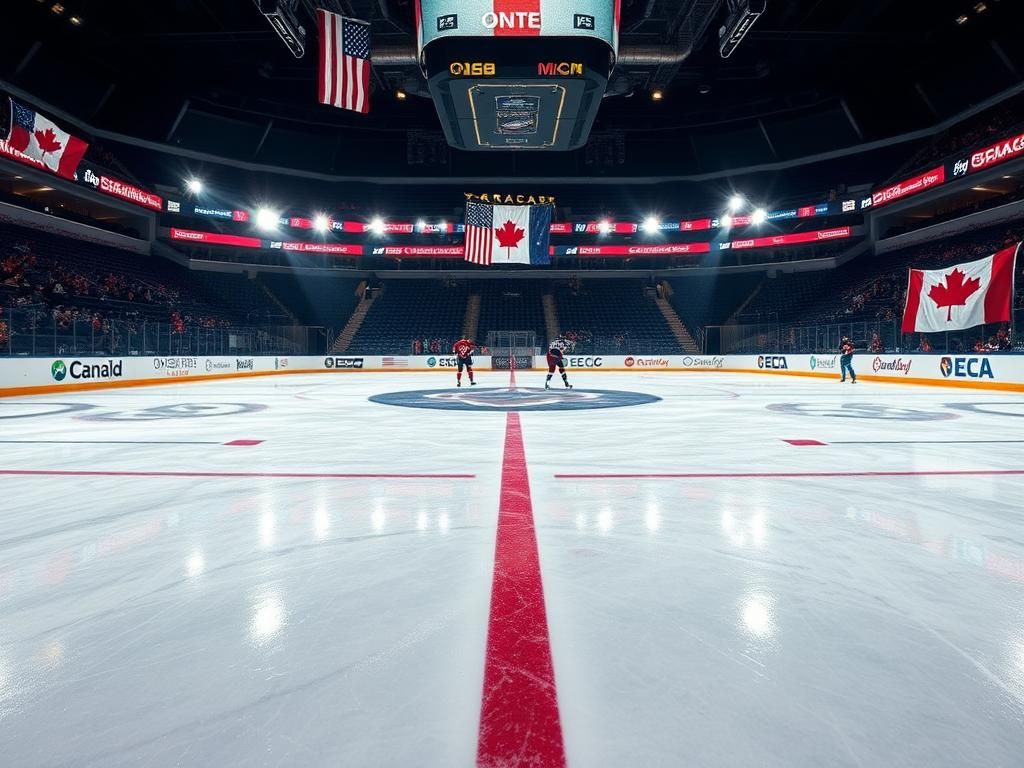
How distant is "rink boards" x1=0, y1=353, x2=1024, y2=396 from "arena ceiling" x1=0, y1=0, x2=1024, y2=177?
49.2 feet

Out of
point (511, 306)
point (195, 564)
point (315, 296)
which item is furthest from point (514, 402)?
point (315, 296)

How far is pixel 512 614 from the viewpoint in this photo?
2.33 metres

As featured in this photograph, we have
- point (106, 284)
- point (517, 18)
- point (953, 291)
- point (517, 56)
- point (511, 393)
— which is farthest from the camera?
point (106, 284)

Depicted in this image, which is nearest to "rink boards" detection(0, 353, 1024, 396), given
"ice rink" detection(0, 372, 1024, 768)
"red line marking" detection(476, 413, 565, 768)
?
"ice rink" detection(0, 372, 1024, 768)

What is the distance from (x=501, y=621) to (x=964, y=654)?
5.44 feet

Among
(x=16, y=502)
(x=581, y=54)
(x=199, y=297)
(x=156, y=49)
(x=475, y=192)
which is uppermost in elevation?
(x=156, y=49)

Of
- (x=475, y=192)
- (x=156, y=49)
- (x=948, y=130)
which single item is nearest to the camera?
(x=156, y=49)

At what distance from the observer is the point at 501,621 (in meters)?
2.26

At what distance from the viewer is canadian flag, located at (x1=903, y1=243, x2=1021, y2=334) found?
17.6 metres

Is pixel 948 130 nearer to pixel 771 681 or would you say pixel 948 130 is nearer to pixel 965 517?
pixel 965 517

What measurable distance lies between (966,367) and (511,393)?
48.1 feet

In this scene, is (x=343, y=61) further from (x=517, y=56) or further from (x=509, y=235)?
(x=509, y=235)

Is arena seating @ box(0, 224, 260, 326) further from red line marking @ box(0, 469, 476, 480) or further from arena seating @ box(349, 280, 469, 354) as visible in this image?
red line marking @ box(0, 469, 476, 480)

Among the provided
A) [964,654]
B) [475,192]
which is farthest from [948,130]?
[964,654]
